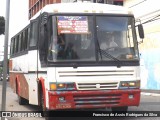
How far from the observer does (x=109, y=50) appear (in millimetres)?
11422

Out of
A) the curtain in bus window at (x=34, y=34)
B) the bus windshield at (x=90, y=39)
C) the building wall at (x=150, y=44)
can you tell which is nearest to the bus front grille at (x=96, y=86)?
the bus windshield at (x=90, y=39)

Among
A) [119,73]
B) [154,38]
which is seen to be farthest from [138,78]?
[154,38]

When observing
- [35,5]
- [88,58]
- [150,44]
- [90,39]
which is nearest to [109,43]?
[90,39]

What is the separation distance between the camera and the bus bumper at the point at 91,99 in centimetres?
1097

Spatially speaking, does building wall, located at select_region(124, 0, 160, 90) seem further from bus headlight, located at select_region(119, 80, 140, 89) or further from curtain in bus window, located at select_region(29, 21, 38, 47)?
bus headlight, located at select_region(119, 80, 140, 89)

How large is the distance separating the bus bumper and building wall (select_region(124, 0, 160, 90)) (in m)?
16.7

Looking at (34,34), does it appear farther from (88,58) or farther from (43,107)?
(88,58)

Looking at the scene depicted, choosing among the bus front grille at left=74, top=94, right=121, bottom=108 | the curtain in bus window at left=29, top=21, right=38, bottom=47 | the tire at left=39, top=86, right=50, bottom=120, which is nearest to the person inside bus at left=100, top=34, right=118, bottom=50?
the bus front grille at left=74, top=94, right=121, bottom=108

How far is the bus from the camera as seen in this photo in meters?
11.1

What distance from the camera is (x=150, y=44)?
28.8 metres

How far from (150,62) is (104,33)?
17760 mm

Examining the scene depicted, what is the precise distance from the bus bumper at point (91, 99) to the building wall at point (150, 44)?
16673mm

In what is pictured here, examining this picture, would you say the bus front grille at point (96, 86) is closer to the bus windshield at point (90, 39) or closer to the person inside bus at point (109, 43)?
the bus windshield at point (90, 39)

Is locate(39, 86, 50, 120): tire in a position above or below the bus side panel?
below
